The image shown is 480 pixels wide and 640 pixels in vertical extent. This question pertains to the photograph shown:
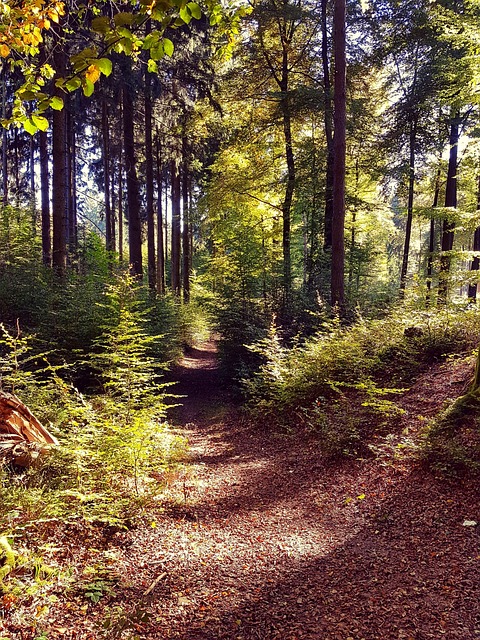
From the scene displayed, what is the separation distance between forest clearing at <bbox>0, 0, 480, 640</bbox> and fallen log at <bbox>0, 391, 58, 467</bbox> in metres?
0.02

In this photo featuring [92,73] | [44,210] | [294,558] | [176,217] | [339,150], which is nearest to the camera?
[92,73]

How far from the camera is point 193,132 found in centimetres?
1716

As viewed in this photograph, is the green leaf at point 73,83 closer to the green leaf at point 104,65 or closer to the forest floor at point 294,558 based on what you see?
the green leaf at point 104,65

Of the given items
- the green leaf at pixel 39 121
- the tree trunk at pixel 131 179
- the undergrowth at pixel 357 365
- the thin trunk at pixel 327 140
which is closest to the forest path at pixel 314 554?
the undergrowth at pixel 357 365

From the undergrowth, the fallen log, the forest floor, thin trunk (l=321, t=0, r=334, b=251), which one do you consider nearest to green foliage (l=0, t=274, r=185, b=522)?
the fallen log

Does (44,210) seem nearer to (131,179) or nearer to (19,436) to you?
(131,179)

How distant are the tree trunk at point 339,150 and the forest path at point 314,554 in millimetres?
5421

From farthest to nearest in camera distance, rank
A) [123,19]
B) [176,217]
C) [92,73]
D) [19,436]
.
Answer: [176,217], [19,436], [92,73], [123,19]

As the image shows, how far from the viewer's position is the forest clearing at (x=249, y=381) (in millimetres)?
2721

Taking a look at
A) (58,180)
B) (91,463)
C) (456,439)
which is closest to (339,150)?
(58,180)

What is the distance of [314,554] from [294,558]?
182mm

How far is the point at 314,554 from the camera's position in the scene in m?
3.57

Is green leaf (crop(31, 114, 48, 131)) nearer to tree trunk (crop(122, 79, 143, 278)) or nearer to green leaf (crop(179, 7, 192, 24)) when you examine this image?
green leaf (crop(179, 7, 192, 24))

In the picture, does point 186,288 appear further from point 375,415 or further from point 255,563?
point 255,563
